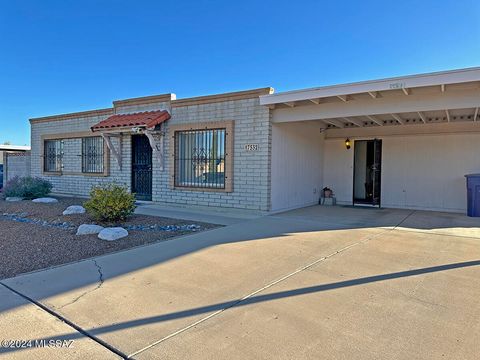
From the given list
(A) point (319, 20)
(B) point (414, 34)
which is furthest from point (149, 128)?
(B) point (414, 34)

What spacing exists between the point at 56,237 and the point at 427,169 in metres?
10.5

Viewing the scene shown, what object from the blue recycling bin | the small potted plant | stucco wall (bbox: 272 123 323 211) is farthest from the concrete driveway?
the small potted plant

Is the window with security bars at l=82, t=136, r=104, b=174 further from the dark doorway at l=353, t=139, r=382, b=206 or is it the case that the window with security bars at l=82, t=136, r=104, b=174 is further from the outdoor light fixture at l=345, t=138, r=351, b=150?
the dark doorway at l=353, t=139, r=382, b=206

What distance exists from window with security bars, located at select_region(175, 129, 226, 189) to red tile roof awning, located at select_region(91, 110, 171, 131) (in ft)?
2.44

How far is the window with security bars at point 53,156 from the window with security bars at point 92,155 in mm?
1754

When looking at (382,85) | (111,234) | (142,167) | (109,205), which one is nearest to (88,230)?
(111,234)

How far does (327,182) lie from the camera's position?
12391 millimetres

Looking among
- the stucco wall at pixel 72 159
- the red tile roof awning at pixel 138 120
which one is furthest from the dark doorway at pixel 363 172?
the stucco wall at pixel 72 159

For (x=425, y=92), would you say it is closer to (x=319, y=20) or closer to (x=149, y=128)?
(x=319, y=20)

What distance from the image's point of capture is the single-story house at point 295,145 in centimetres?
794

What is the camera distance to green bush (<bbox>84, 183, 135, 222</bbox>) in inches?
289

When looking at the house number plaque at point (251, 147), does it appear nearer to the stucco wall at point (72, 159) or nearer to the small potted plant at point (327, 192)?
the small potted plant at point (327, 192)

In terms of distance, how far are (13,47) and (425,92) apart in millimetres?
17127

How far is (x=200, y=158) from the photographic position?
33.5 ft
